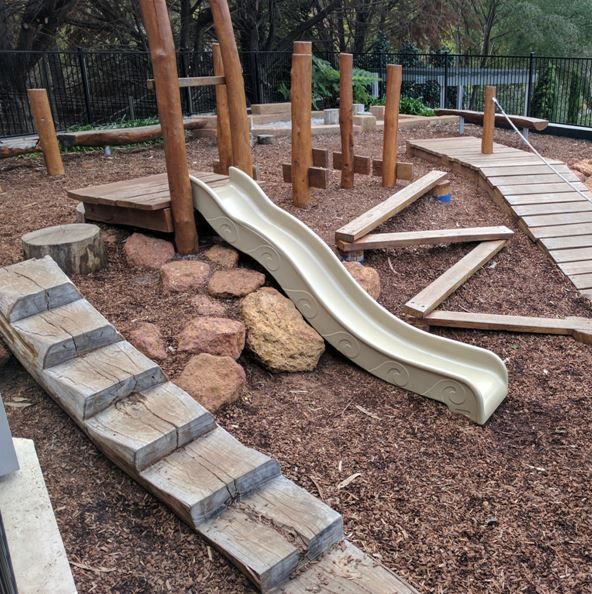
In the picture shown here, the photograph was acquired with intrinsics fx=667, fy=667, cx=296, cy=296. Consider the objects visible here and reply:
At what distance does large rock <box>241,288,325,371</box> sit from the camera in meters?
4.23

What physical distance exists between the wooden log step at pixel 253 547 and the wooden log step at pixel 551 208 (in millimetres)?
4902

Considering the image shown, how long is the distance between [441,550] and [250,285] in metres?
2.29

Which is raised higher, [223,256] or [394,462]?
→ [223,256]

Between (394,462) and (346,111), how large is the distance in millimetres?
4179

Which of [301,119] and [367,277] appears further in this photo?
[301,119]

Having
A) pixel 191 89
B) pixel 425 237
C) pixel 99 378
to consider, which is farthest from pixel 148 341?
pixel 191 89

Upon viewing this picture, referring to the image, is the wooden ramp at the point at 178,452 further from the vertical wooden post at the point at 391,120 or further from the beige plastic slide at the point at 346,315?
the vertical wooden post at the point at 391,120

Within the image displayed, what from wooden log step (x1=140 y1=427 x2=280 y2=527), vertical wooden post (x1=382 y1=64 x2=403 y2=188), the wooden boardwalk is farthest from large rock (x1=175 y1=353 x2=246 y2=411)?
vertical wooden post (x1=382 y1=64 x2=403 y2=188)

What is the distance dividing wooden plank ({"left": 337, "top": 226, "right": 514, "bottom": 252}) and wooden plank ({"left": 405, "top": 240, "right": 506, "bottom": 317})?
9 cm

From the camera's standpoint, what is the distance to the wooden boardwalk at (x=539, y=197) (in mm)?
6047

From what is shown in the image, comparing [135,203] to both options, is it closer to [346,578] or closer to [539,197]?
[346,578]

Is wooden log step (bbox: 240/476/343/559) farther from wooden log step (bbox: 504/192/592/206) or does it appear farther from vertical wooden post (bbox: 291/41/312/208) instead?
wooden log step (bbox: 504/192/592/206)

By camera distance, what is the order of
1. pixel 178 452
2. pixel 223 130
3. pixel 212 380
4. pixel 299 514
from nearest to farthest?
pixel 299 514 → pixel 178 452 → pixel 212 380 → pixel 223 130

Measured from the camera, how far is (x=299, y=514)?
2766 millimetres
